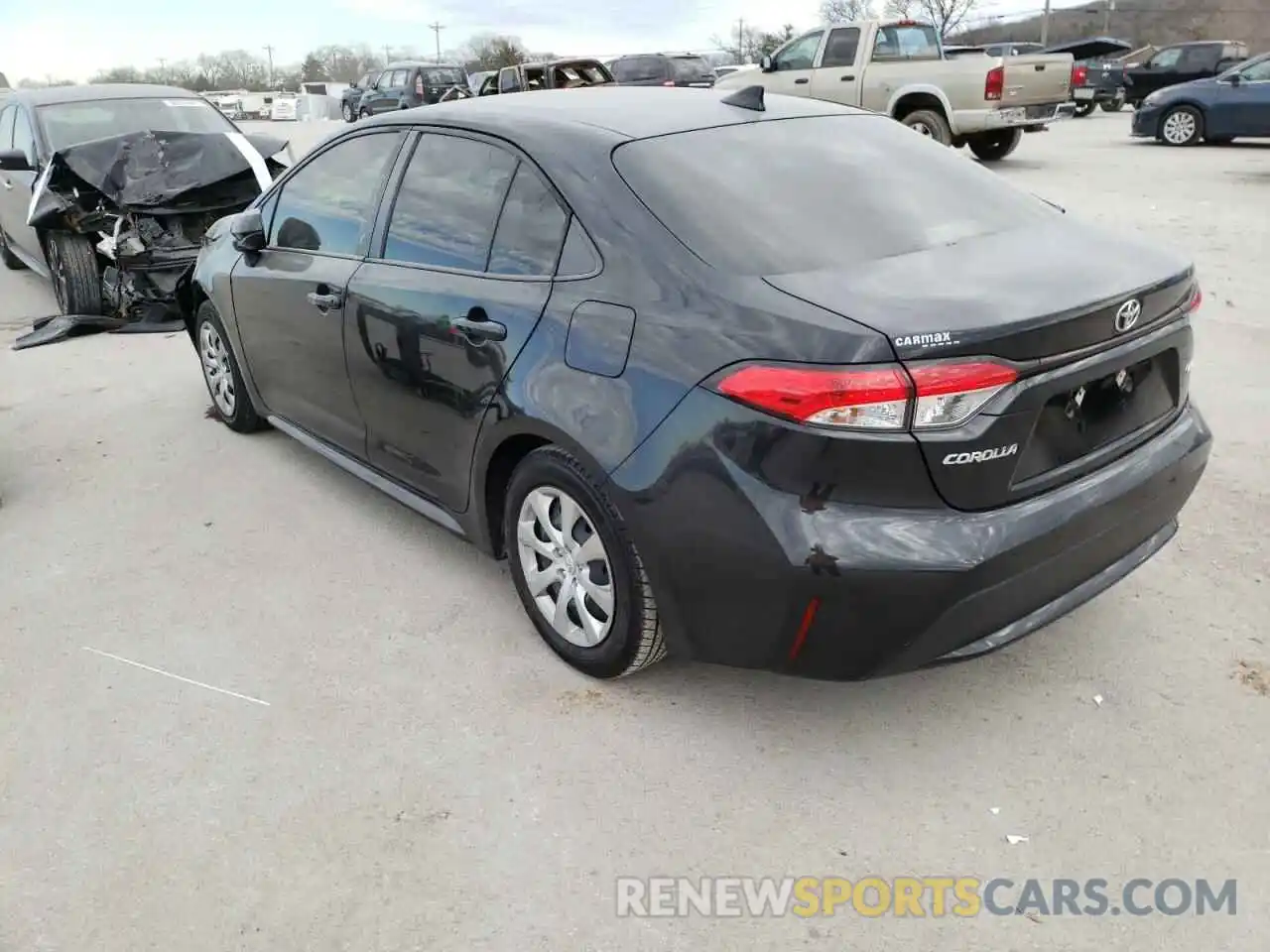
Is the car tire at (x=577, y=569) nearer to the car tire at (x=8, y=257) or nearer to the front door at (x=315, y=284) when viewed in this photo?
the front door at (x=315, y=284)

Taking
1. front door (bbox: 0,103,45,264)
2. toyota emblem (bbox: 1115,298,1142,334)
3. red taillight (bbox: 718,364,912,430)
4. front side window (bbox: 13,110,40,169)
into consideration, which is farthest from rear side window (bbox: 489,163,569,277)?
front side window (bbox: 13,110,40,169)

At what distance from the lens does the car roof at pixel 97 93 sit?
847cm

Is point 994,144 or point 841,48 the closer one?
point 841,48

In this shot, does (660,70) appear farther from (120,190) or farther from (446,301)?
(446,301)

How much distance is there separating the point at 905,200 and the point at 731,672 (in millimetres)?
1529

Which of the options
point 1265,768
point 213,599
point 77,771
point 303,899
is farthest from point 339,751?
point 1265,768

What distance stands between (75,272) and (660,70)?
1620cm

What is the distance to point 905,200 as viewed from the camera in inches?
119

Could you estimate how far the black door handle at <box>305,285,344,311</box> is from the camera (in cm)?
379

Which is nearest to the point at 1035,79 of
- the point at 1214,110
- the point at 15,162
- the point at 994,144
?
the point at 994,144

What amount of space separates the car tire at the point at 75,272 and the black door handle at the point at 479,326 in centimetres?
584

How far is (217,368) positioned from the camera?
532 cm

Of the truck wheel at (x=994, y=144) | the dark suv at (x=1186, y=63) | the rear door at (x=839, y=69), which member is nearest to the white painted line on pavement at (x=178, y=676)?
the rear door at (x=839, y=69)

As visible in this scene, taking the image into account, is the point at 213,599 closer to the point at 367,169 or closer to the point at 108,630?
the point at 108,630
